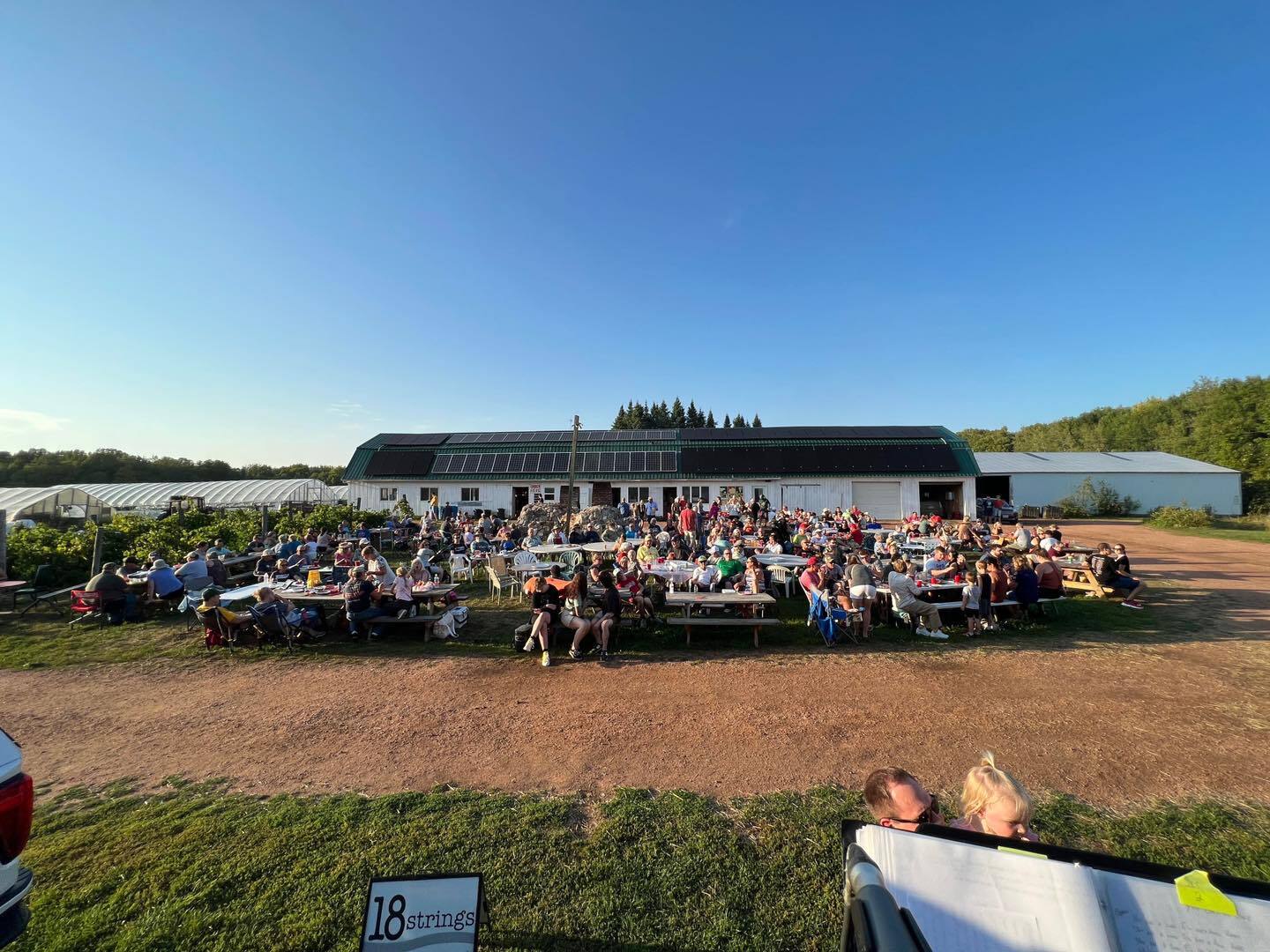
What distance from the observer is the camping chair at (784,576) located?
42.6 ft

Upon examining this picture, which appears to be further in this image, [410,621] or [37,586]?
[37,586]

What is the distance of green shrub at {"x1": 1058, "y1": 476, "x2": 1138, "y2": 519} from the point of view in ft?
117

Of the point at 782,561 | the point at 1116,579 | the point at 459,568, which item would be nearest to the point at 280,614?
the point at 459,568

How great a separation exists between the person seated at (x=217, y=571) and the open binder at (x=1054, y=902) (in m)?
15.1

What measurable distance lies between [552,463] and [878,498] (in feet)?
63.5

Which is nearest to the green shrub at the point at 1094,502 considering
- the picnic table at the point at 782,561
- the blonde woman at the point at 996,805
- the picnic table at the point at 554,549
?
the picnic table at the point at 782,561

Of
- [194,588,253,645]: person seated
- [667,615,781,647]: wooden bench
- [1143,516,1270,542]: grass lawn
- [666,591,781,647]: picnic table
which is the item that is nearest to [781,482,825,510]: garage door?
[1143,516,1270,542]: grass lawn

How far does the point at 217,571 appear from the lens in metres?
12.7

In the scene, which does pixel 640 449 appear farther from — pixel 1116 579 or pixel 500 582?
A: pixel 1116 579

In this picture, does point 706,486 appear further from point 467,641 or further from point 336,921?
point 336,921

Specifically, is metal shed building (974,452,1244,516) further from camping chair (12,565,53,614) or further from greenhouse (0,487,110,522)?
greenhouse (0,487,110,522)

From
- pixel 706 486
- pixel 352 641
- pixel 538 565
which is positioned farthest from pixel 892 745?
pixel 706 486

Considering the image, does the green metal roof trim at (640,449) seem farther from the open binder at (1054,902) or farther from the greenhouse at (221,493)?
the open binder at (1054,902)

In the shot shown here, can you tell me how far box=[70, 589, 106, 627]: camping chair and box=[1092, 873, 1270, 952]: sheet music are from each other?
15612 millimetres
